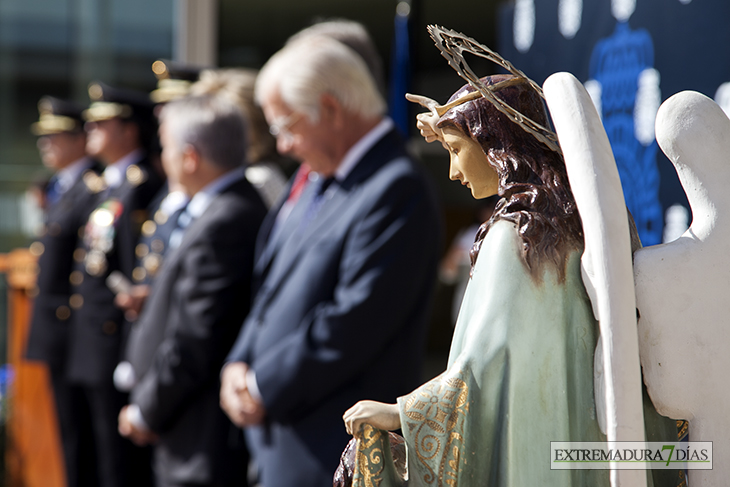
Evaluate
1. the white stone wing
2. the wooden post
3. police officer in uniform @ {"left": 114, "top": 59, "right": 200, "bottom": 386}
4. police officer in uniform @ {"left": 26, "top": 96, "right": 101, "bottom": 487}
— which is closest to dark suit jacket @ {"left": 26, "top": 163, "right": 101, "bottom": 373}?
police officer in uniform @ {"left": 26, "top": 96, "right": 101, "bottom": 487}

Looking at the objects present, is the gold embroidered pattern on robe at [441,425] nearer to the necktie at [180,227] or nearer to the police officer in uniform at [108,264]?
the necktie at [180,227]

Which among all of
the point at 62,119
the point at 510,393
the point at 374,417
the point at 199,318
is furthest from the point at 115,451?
the point at 510,393

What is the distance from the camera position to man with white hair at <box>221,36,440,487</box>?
2.15 m

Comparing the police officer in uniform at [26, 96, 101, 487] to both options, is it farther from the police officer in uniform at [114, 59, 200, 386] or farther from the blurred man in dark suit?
the blurred man in dark suit

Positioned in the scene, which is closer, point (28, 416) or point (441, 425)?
point (441, 425)

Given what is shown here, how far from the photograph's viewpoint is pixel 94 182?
14.3 feet

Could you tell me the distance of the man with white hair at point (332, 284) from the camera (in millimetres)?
2150

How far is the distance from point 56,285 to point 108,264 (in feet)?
1.83

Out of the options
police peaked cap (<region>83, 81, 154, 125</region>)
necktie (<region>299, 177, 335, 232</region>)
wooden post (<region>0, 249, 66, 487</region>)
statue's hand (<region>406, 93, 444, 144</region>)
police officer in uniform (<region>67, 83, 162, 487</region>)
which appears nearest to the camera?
statue's hand (<region>406, 93, 444, 144</region>)

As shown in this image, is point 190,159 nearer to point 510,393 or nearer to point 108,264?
point 108,264

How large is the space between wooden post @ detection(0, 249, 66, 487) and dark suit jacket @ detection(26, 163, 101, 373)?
246 mm

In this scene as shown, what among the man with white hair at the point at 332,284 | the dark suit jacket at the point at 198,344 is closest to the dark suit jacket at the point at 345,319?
the man with white hair at the point at 332,284

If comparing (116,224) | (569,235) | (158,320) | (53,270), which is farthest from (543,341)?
(53,270)

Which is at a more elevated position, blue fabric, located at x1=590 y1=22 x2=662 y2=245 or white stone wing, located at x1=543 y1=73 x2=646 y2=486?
blue fabric, located at x1=590 y1=22 x2=662 y2=245
